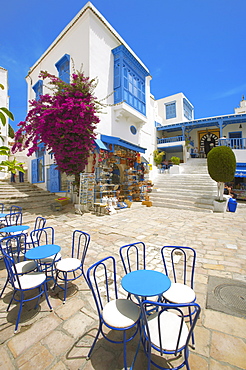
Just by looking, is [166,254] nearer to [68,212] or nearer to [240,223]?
[240,223]

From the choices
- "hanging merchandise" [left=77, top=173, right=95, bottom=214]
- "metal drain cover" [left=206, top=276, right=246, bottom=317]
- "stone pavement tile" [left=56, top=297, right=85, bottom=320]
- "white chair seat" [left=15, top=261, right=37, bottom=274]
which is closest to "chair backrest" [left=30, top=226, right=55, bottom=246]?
"white chair seat" [left=15, top=261, right=37, bottom=274]

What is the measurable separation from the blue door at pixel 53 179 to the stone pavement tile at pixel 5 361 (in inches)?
405

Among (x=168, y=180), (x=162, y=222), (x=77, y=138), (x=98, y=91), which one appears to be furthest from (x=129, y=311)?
(x=168, y=180)

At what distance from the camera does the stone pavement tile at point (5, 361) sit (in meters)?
1.71

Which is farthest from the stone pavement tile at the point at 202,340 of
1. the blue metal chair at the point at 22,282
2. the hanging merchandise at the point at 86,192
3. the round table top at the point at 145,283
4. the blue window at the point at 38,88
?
the blue window at the point at 38,88

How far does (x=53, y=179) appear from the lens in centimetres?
1177

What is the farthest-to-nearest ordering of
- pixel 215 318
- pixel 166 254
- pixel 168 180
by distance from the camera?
pixel 168 180
pixel 166 254
pixel 215 318

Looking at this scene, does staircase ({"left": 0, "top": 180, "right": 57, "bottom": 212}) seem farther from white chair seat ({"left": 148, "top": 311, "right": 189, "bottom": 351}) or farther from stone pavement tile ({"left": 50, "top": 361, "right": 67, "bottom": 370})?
white chair seat ({"left": 148, "top": 311, "right": 189, "bottom": 351})

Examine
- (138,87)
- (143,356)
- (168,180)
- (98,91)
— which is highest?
(138,87)

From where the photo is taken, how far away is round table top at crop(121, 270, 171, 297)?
183cm

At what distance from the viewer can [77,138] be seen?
27.9ft

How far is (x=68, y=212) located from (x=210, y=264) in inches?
273

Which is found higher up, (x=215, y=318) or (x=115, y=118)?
(x=115, y=118)

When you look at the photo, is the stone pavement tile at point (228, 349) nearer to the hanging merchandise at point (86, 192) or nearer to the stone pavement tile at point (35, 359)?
the stone pavement tile at point (35, 359)
